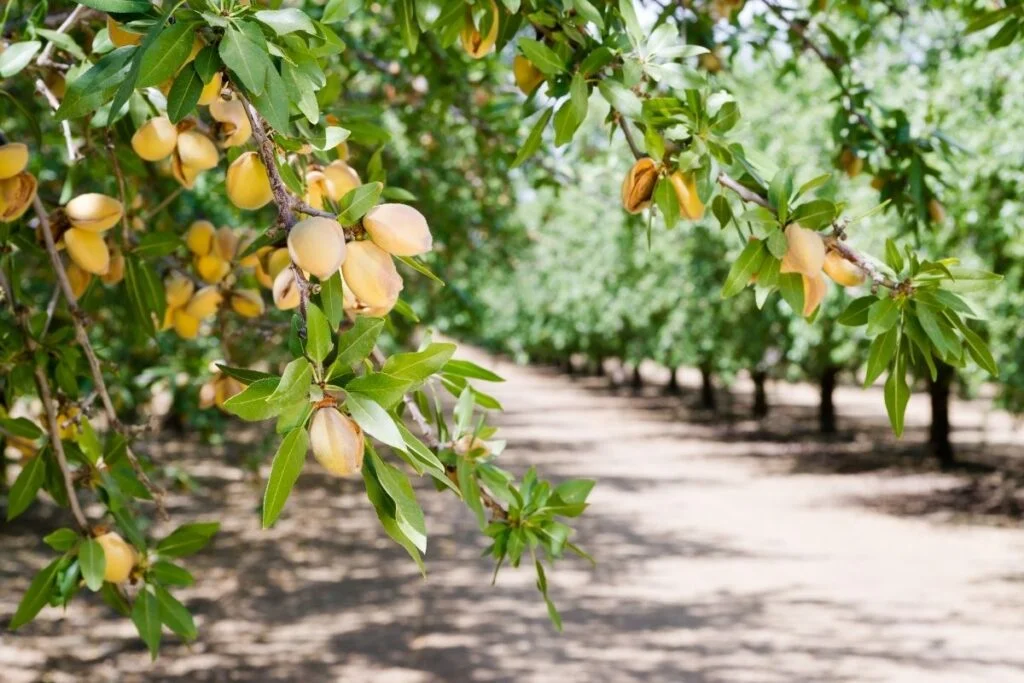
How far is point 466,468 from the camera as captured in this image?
A: 1.55 meters

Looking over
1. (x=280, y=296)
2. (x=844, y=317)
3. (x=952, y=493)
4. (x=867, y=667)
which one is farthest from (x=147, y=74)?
(x=952, y=493)

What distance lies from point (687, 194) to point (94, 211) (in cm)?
97

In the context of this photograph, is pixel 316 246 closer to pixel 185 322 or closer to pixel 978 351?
pixel 978 351

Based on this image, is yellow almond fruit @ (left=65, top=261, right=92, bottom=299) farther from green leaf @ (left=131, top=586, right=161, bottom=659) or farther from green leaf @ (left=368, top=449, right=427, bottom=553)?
green leaf @ (left=368, top=449, right=427, bottom=553)

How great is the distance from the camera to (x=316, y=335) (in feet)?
3.56

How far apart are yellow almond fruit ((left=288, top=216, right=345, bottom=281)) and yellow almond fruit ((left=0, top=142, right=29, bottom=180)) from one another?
0.71 m

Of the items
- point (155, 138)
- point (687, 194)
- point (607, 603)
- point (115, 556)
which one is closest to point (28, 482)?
point (115, 556)

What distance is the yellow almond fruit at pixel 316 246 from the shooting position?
110 cm

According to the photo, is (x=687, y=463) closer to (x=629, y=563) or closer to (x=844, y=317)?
(x=629, y=563)

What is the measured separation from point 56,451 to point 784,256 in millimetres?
1222

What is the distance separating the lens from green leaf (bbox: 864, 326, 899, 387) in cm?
147

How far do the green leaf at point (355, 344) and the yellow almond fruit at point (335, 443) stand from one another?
56mm

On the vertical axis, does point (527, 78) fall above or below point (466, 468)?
above

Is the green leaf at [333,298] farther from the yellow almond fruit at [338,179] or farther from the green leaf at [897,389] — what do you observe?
the green leaf at [897,389]
